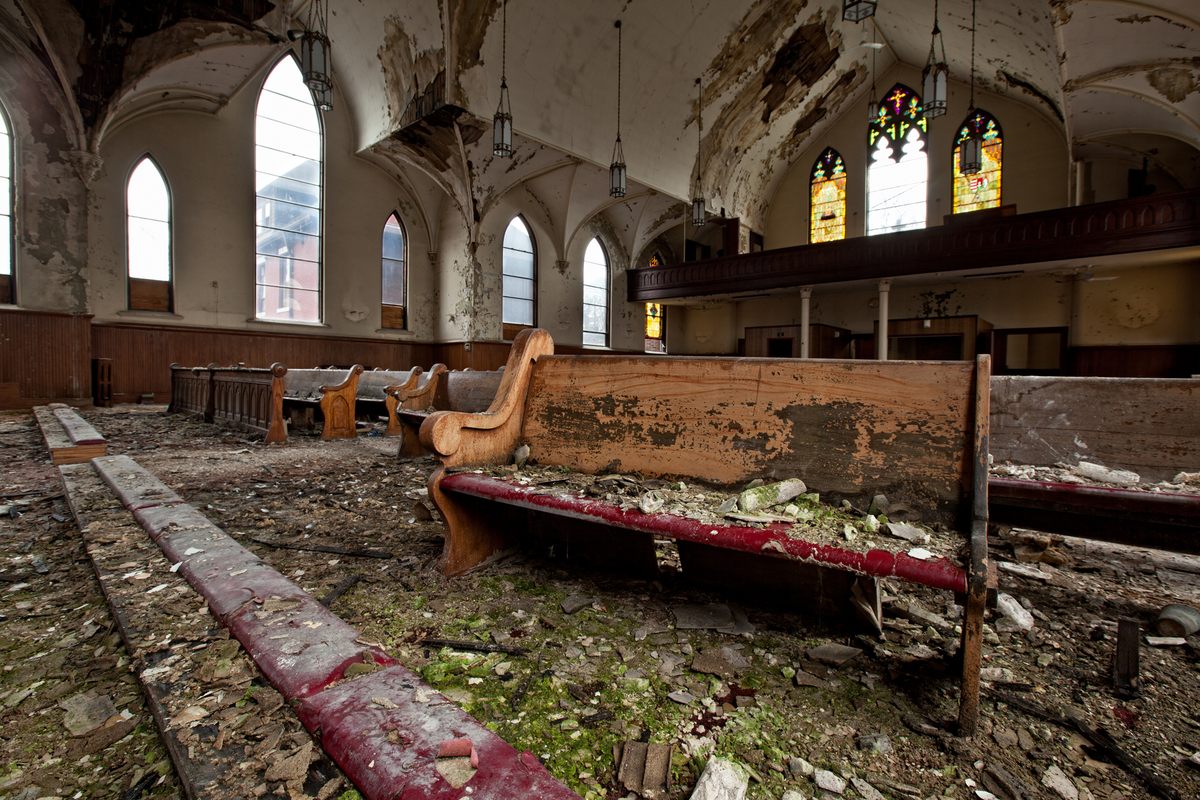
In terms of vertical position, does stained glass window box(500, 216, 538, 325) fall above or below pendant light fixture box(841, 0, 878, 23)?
below

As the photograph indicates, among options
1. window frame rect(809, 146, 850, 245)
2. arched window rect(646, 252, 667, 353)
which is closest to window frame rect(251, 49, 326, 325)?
arched window rect(646, 252, 667, 353)

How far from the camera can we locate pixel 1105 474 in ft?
7.09

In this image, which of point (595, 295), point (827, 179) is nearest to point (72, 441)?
point (595, 295)

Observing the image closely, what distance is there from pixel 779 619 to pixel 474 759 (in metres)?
1.39

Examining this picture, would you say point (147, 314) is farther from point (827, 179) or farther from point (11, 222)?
point (827, 179)

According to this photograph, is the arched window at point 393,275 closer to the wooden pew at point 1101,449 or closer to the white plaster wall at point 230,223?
the white plaster wall at point 230,223

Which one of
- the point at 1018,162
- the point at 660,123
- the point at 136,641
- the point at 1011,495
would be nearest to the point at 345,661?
the point at 136,641

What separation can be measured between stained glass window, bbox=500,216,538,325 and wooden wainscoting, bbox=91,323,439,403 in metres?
3.85

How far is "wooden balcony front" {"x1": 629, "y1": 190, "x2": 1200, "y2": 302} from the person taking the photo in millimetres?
9172

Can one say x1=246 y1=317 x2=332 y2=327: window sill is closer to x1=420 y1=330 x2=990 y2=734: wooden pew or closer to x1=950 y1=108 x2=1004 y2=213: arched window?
Answer: x1=420 y1=330 x2=990 y2=734: wooden pew

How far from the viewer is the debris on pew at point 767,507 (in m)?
1.46

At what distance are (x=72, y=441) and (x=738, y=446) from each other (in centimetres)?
555

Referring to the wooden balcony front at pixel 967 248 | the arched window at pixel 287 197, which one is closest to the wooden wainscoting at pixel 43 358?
the arched window at pixel 287 197

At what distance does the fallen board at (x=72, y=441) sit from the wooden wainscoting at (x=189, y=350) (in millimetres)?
4488
